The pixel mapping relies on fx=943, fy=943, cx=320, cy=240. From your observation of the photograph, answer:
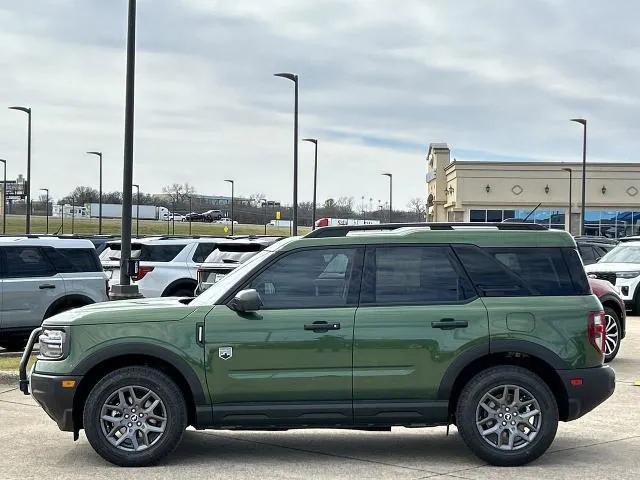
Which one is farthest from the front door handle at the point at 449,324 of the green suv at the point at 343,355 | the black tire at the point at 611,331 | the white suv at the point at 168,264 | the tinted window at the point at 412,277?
the white suv at the point at 168,264

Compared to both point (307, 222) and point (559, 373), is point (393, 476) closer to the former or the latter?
point (559, 373)

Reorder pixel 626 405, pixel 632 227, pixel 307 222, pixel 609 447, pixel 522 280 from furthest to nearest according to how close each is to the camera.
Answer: pixel 307 222 → pixel 632 227 → pixel 626 405 → pixel 609 447 → pixel 522 280

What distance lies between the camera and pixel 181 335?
713 centimetres

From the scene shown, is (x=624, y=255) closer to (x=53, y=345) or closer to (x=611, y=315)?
(x=611, y=315)

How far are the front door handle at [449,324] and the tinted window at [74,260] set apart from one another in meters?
8.98

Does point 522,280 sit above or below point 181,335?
above

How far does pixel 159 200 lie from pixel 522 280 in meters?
172

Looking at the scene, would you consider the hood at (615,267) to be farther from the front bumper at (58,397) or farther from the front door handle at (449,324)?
the front bumper at (58,397)

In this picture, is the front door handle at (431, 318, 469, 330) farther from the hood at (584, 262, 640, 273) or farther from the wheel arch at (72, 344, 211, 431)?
the hood at (584, 262, 640, 273)

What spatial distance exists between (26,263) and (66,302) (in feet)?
2.83

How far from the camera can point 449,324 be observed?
23.6 ft

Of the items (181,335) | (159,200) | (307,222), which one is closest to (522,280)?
(181,335)

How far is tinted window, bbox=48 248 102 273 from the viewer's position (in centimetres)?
1471

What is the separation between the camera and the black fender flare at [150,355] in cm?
708
